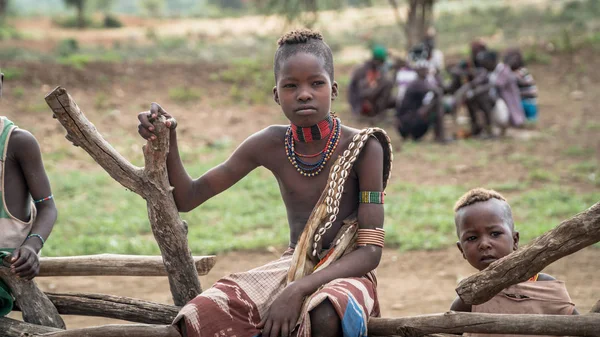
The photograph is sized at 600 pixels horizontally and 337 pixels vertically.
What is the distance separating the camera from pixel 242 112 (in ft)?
41.7

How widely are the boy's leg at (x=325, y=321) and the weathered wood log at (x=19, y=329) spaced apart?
3.74 ft

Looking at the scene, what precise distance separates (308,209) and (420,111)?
7853 mm

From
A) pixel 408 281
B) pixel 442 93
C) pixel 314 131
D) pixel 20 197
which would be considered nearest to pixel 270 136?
pixel 314 131

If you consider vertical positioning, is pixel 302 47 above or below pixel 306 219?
above

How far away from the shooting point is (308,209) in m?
3.21

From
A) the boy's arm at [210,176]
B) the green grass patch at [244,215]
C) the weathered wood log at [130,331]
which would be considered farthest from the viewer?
the green grass patch at [244,215]

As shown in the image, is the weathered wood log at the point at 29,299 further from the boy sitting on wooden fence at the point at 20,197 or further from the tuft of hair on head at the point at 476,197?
the tuft of hair on head at the point at 476,197

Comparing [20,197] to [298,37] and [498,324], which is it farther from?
[498,324]

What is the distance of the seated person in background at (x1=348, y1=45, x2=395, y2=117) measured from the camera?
1218cm

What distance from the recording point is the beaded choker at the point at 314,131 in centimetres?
317

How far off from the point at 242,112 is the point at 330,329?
10.2m

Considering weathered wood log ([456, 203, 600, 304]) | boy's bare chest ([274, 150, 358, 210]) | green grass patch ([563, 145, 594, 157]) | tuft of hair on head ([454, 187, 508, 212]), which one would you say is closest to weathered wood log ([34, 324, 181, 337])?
boy's bare chest ([274, 150, 358, 210])

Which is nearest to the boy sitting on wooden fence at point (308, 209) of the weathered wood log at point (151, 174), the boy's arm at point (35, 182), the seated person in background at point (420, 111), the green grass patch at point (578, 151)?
the weathered wood log at point (151, 174)

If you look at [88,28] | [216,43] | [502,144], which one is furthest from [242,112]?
[88,28]
